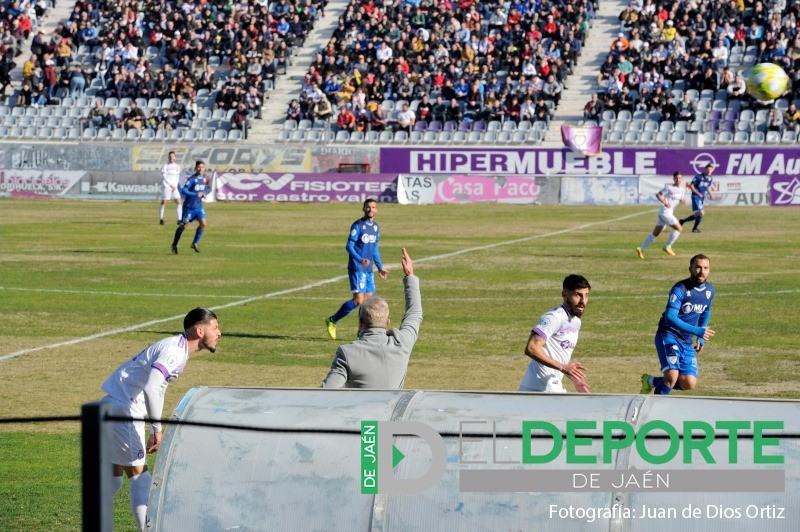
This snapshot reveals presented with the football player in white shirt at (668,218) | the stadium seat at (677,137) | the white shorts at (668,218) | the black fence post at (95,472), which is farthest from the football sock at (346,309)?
the stadium seat at (677,137)

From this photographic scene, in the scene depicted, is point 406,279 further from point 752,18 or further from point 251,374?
point 752,18

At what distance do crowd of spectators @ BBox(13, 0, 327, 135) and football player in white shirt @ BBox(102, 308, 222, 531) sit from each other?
49175 mm

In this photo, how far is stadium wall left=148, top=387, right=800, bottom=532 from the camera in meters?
6.02

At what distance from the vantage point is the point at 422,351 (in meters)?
18.0

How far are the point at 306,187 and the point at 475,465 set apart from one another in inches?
1838

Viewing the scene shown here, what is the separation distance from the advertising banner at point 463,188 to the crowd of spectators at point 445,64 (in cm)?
516

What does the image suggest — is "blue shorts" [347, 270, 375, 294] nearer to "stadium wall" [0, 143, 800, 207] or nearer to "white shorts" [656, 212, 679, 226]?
"white shorts" [656, 212, 679, 226]

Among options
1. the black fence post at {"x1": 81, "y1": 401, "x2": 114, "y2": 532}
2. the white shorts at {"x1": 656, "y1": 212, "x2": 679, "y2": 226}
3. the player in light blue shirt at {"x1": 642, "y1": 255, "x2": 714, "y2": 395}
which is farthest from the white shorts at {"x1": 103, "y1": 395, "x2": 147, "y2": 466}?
the white shorts at {"x1": 656, "y1": 212, "x2": 679, "y2": 226}

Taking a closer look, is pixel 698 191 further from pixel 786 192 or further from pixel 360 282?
pixel 360 282

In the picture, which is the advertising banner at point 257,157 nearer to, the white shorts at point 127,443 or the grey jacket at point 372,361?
the grey jacket at point 372,361

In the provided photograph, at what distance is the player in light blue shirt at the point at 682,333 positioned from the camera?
13734 millimetres

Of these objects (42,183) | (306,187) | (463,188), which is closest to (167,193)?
(306,187)

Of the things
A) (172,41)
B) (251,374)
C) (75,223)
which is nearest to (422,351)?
(251,374)

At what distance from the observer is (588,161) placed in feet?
173
